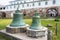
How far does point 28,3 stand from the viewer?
64.5ft

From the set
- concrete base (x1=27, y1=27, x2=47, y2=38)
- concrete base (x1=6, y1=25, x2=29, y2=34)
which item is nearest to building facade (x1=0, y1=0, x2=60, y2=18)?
concrete base (x1=6, y1=25, x2=29, y2=34)

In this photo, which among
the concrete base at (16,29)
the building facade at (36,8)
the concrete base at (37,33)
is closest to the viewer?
the concrete base at (37,33)

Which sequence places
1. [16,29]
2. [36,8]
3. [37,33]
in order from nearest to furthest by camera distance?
[37,33], [16,29], [36,8]

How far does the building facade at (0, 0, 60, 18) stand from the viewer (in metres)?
18.7

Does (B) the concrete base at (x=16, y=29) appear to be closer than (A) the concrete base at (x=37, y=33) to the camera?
No

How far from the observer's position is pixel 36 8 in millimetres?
19078

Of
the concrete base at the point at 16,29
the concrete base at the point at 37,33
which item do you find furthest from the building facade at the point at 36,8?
the concrete base at the point at 37,33

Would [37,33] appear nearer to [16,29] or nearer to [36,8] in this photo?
[16,29]

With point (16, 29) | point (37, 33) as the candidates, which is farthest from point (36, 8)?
point (37, 33)

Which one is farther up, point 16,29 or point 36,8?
point 36,8

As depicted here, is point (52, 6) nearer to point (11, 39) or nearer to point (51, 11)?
point (51, 11)

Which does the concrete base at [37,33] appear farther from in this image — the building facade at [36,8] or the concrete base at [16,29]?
the building facade at [36,8]

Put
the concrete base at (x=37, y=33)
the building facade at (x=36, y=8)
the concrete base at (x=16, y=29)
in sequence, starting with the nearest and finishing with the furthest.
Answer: the concrete base at (x=37, y=33), the concrete base at (x=16, y=29), the building facade at (x=36, y=8)

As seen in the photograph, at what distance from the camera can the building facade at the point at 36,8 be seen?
18.7 meters
